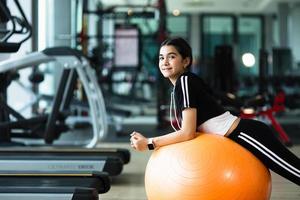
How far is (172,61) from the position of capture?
2.37m

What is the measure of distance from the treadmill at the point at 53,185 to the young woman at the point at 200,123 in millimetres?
329

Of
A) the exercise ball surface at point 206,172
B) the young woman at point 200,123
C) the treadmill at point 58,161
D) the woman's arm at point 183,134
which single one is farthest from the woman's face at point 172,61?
the treadmill at point 58,161

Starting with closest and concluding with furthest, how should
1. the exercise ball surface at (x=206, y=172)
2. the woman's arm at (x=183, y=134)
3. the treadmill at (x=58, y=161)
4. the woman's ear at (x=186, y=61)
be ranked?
the exercise ball surface at (x=206, y=172) → the woman's arm at (x=183, y=134) → the woman's ear at (x=186, y=61) → the treadmill at (x=58, y=161)

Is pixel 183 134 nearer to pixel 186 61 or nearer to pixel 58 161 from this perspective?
pixel 186 61

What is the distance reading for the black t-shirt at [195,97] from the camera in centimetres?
229

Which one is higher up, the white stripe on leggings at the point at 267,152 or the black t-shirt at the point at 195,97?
the black t-shirt at the point at 195,97

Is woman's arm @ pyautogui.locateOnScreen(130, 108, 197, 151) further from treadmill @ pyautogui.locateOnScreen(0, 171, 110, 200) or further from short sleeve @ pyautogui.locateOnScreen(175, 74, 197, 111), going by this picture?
treadmill @ pyautogui.locateOnScreen(0, 171, 110, 200)

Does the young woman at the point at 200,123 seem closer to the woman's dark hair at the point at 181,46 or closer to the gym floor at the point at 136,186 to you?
the woman's dark hair at the point at 181,46

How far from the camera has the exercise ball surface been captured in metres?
2.17

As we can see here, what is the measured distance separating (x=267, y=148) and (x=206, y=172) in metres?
0.34

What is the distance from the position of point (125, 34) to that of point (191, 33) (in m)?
9.77

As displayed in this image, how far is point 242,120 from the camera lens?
2.42 m

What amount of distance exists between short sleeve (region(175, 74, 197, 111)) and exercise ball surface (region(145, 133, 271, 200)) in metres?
0.16

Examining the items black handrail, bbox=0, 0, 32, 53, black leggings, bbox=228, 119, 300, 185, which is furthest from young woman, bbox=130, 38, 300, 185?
black handrail, bbox=0, 0, 32, 53
